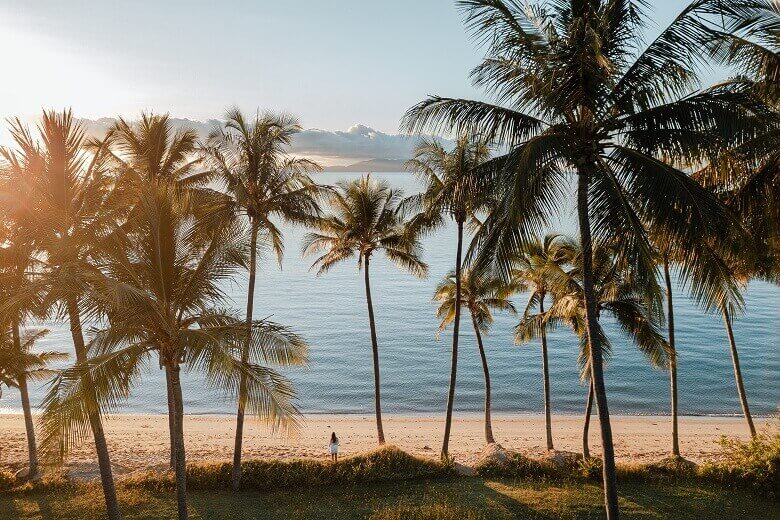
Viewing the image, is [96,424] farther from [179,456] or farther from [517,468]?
[517,468]

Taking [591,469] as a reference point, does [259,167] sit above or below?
above

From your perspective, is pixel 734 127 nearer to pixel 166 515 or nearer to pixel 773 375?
pixel 166 515

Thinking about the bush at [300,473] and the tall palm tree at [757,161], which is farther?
the bush at [300,473]

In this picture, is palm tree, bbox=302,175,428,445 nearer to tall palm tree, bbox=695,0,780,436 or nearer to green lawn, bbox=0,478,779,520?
green lawn, bbox=0,478,779,520

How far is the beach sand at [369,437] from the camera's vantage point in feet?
79.7

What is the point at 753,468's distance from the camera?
14.6 meters

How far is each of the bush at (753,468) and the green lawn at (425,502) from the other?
435 millimetres

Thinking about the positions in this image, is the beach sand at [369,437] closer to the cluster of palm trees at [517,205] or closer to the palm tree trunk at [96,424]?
the palm tree trunk at [96,424]

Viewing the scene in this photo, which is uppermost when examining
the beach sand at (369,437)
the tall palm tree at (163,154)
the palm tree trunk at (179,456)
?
the tall palm tree at (163,154)

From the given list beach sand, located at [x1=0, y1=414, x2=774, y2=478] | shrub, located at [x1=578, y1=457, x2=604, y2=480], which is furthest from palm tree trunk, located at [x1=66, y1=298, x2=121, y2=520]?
shrub, located at [x1=578, y1=457, x2=604, y2=480]

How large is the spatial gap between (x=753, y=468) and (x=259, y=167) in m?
15.4

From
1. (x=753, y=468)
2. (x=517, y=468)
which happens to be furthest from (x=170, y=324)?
(x=753, y=468)

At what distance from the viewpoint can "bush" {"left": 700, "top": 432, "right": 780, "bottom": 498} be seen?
14070mm

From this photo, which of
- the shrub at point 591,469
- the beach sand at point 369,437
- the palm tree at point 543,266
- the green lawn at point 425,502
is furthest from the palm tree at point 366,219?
the shrub at point 591,469
